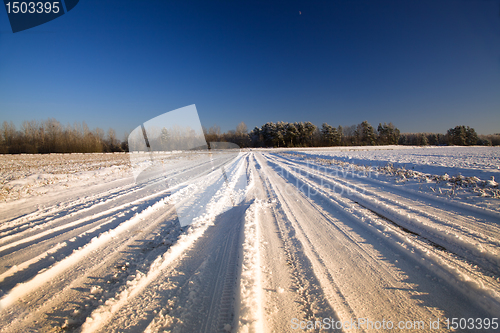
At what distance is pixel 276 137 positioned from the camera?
6594 cm

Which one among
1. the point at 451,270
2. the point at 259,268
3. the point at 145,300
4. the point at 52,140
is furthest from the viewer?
the point at 52,140

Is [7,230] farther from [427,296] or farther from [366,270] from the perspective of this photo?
[427,296]

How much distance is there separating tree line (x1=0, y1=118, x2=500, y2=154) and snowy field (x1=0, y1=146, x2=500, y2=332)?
54155mm

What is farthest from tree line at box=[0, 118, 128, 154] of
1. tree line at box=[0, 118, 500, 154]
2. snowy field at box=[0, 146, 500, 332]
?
snowy field at box=[0, 146, 500, 332]

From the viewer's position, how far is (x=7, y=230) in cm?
374

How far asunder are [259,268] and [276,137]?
214ft

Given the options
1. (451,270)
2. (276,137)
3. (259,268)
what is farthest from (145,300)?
(276,137)

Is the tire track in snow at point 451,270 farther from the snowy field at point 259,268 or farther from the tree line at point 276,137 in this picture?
the tree line at point 276,137

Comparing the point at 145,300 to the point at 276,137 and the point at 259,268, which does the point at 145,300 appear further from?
the point at 276,137

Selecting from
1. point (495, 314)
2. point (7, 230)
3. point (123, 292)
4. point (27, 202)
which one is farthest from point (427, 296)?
point (27, 202)

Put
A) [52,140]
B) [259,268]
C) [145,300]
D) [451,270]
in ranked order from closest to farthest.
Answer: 1. [145,300]
2. [451,270]
3. [259,268]
4. [52,140]

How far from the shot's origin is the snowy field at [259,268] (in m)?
1.71

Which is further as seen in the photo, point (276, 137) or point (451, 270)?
point (276, 137)

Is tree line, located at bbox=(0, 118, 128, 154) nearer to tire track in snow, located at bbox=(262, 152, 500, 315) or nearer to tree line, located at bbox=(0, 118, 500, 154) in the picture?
tree line, located at bbox=(0, 118, 500, 154)
